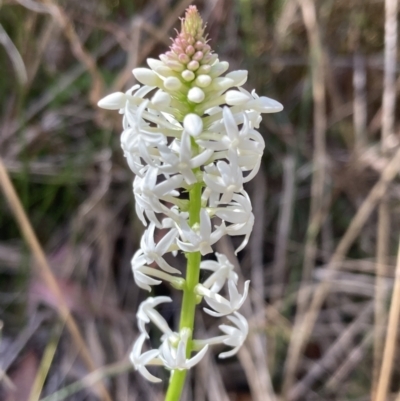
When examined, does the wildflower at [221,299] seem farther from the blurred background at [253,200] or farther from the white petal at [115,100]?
the blurred background at [253,200]

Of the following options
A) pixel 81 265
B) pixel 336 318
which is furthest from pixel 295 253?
pixel 81 265

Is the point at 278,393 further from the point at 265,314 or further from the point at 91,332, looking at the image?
the point at 91,332

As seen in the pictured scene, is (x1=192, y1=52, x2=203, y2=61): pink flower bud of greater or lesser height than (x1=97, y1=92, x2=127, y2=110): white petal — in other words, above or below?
above

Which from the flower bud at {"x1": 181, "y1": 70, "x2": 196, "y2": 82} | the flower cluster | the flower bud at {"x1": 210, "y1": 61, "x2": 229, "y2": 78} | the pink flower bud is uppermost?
the pink flower bud

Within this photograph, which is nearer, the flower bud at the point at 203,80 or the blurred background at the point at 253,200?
the flower bud at the point at 203,80

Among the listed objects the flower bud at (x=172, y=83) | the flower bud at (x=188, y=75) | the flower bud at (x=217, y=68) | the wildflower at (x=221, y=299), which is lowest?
the wildflower at (x=221, y=299)

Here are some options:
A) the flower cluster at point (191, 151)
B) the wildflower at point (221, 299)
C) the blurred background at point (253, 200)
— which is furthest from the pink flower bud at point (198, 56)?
the blurred background at point (253, 200)

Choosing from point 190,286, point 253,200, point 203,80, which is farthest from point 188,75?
point 253,200

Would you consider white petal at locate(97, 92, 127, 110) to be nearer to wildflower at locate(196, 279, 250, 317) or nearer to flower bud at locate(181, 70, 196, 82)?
flower bud at locate(181, 70, 196, 82)

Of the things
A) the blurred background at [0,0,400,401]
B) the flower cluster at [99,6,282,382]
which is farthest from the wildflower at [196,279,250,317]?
the blurred background at [0,0,400,401]
